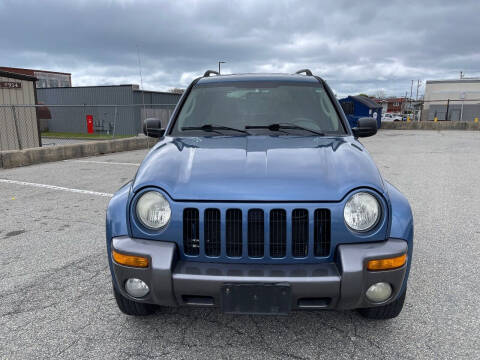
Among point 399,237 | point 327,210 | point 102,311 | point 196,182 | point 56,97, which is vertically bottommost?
point 102,311

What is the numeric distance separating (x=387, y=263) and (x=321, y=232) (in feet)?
1.25

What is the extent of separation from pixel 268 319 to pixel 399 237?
106 cm

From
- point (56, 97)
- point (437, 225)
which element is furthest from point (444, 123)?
point (56, 97)

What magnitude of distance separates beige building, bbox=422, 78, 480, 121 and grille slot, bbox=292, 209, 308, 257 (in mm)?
42464

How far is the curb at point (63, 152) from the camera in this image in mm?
9234

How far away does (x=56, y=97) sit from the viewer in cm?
3178

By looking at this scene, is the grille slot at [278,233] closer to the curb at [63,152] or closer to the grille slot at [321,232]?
the grille slot at [321,232]

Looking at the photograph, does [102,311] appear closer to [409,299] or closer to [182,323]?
[182,323]

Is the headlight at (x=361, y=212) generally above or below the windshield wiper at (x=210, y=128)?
below

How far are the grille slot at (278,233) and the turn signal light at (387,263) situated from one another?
1.51 feet

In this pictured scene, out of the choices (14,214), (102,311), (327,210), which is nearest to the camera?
(327,210)

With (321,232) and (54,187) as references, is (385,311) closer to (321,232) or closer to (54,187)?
(321,232)

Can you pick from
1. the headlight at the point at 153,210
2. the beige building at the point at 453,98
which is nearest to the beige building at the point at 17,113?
the headlight at the point at 153,210

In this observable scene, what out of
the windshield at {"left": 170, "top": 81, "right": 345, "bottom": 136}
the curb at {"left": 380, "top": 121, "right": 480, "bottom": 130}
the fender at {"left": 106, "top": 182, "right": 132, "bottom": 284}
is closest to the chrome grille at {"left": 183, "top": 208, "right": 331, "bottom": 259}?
the fender at {"left": 106, "top": 182, "right": 132, "bottom": 284}
